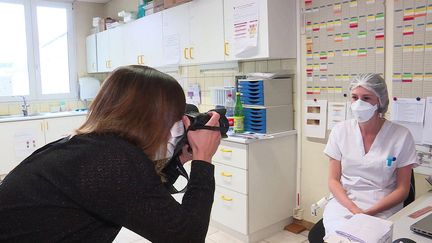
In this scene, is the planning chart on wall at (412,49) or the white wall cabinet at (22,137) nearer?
the planning chart on wall at (412,49)

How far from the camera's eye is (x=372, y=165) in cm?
185

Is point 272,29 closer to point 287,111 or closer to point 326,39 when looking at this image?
point 326,39

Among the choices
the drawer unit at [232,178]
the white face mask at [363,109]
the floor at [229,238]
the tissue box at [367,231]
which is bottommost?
the floor at [229,238]

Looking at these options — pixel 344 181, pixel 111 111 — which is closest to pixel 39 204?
pixel 111 111

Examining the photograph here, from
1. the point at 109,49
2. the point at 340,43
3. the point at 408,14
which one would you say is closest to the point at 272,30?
the point at 340,43

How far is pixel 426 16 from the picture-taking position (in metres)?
2.11

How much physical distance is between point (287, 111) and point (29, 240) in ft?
7.63

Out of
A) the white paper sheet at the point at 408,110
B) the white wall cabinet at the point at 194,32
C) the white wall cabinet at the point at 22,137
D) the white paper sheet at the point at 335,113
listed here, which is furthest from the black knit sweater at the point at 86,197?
the white wall cabinet at the point at 22,137

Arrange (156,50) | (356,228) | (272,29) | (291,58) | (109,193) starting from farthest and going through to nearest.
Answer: (156,50), (291,58), (272,29), (356,228), (109,193)

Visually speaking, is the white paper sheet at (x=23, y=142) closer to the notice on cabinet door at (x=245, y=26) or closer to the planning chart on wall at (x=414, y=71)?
the notice on cabinet door at (x=245, y=26)

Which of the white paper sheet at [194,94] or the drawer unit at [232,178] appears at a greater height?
the white paper sheet at [194,94]

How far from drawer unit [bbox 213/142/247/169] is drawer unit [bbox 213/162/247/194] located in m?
0.04

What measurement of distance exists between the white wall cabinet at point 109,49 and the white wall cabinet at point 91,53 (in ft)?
0.36

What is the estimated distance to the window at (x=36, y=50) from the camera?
181 inches
